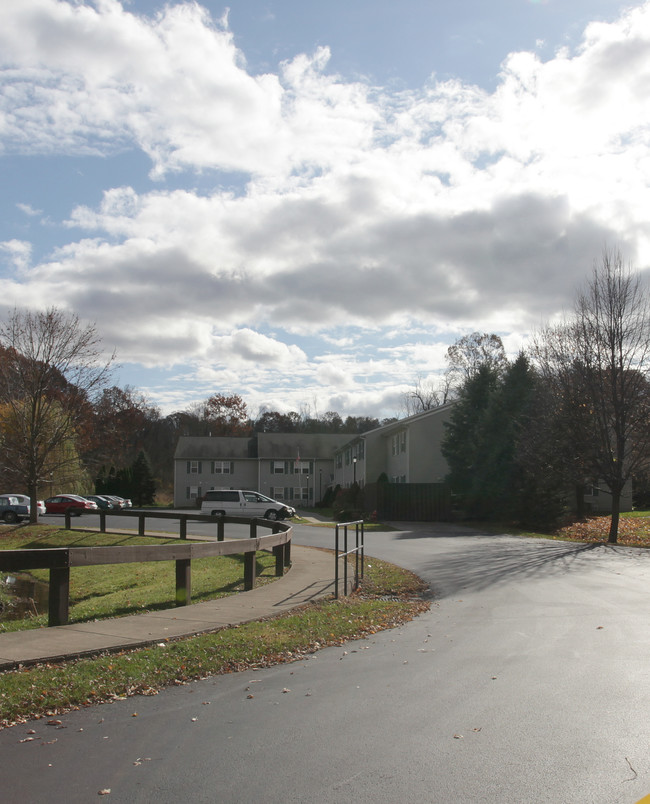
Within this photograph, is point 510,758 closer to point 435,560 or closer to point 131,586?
point 131,586

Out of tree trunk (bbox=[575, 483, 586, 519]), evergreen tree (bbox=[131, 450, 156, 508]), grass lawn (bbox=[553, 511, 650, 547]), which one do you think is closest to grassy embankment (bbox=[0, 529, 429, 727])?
grass lawn (bbox=[553, 511, 650, 547])

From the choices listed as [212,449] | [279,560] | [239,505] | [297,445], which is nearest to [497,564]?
[279,560]

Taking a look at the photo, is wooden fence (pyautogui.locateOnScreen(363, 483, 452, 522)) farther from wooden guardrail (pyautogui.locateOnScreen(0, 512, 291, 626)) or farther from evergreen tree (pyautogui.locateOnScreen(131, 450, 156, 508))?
evergreen tree (pyautogui.locateOnScreen(131, 450, 156, 508))

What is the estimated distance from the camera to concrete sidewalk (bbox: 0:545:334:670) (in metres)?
7.54

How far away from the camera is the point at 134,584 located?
16562 millimetres

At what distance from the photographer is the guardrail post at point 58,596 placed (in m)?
8.93

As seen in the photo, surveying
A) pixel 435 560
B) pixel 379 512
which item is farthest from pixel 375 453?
pixel 435 560

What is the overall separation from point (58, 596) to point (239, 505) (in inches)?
1295

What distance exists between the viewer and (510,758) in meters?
4.77

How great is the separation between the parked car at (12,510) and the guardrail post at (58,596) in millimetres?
32281

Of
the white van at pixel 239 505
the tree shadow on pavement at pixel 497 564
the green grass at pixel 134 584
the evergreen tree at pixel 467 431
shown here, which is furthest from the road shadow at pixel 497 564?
the white van at pixel 239 505

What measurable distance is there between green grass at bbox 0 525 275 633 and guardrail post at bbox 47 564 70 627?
3.30 feet

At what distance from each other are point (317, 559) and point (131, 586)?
15.2ft

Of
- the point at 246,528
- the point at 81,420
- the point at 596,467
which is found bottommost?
the point at 246,528
